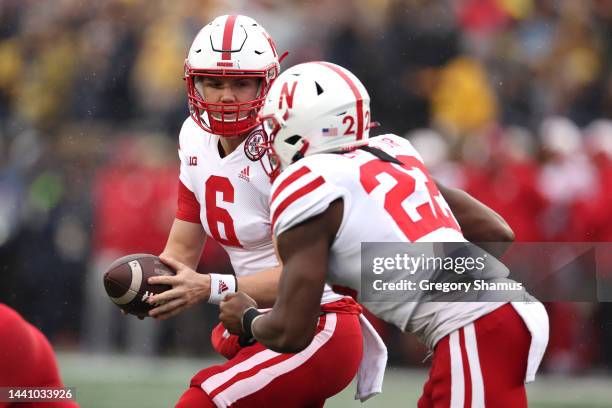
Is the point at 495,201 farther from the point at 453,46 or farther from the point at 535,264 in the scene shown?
the point at 535,264

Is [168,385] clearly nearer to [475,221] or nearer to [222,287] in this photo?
[222,287]

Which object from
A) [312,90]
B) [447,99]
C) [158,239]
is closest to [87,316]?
[158,239]

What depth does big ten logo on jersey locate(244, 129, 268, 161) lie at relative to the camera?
4.22m

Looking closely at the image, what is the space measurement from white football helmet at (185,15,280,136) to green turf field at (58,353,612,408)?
3341mm

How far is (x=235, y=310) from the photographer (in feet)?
12.5

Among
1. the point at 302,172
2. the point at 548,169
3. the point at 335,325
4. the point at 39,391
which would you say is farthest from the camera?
the point at 548,169

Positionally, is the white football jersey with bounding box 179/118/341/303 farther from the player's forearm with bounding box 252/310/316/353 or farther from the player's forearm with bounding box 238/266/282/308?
the player's forearm with bounding box 252/310/316/353

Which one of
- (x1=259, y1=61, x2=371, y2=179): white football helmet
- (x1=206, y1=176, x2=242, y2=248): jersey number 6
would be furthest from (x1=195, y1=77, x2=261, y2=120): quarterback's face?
(x1=259, y1=61, x2=371, y2=179): white football helmet

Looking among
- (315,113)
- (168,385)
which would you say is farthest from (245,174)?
(168,385)

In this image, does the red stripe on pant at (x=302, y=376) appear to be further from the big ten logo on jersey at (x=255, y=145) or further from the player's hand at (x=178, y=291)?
the big ten logo on jersey at (x=255, y=145)

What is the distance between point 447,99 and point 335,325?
5.53 meters

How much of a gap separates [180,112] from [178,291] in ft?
19.0

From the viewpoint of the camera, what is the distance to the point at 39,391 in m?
3.81

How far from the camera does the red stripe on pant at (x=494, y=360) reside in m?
3.52
